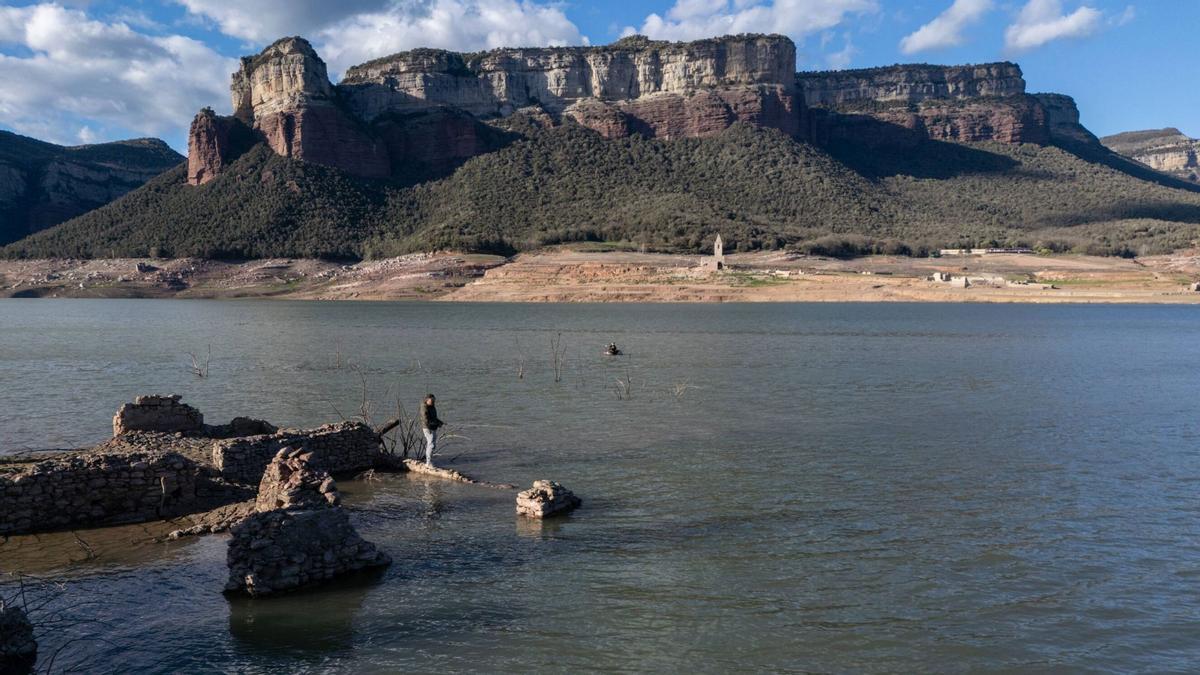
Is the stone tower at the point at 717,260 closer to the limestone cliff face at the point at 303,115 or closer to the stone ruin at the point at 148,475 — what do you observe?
the limestone cliff face at the point at 303,115

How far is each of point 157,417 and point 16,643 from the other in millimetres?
12041

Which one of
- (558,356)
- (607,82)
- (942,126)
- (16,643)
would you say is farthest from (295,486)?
(942,126)

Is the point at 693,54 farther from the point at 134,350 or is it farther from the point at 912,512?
the point at 912,512

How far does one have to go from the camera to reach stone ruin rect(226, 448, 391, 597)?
1130cm

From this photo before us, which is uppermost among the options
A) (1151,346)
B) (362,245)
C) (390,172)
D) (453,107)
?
(453,107)

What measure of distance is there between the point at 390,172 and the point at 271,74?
30.5 meters

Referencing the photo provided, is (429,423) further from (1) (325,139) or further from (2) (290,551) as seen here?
(1) (325,139)

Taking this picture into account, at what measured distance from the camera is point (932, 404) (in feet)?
98.1

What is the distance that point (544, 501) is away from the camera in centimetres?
1504

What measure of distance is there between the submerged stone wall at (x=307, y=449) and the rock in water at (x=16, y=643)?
656 cm

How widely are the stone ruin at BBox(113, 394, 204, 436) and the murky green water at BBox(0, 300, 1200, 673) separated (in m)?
2.92

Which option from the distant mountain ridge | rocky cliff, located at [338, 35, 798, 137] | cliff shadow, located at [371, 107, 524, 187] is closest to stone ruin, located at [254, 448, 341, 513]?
the distant mountain ridge

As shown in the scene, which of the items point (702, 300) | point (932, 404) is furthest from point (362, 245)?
point (932, 404)

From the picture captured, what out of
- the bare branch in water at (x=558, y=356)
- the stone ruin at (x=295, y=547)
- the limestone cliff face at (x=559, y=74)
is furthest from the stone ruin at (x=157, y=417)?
the limestone cliff face at (x=559, y=74)
